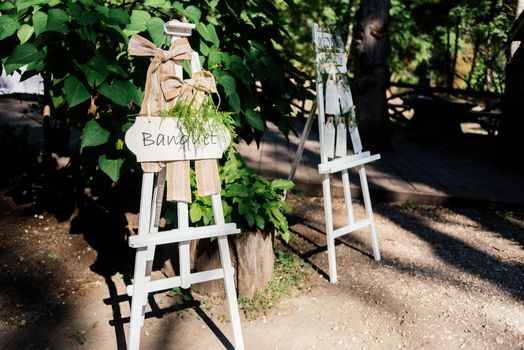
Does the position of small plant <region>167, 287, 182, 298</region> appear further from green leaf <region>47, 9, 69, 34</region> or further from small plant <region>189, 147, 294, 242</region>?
green leaf <region>47, 9, 69, 34</region>

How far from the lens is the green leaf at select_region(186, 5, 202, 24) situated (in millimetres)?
2375

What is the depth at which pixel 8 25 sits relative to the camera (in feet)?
7.30

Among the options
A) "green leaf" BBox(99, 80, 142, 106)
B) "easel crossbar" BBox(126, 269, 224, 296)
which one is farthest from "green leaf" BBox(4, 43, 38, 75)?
"easel crossbar" BBox(126, 269, 224, 296)

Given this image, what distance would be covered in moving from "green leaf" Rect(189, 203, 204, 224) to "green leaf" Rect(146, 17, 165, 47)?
89 centimetres

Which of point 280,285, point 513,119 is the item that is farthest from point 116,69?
point 513,119

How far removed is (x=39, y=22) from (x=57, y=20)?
8 centimetres

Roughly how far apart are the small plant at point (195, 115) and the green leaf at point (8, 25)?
93 cm

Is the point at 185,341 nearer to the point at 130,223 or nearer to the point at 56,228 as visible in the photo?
the point at 130,223

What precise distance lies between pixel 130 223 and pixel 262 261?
1.15 m

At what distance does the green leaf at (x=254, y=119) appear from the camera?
8.70ft

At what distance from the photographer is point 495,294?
2.92 meters

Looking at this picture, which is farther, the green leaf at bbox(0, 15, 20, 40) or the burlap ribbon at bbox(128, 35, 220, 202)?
the green leaf at bbox(0, 15, 20, 40)

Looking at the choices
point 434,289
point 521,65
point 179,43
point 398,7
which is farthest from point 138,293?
point 398,7

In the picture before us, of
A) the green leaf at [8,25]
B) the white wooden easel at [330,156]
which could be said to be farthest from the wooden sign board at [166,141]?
the white wooden easel at [330,156]
